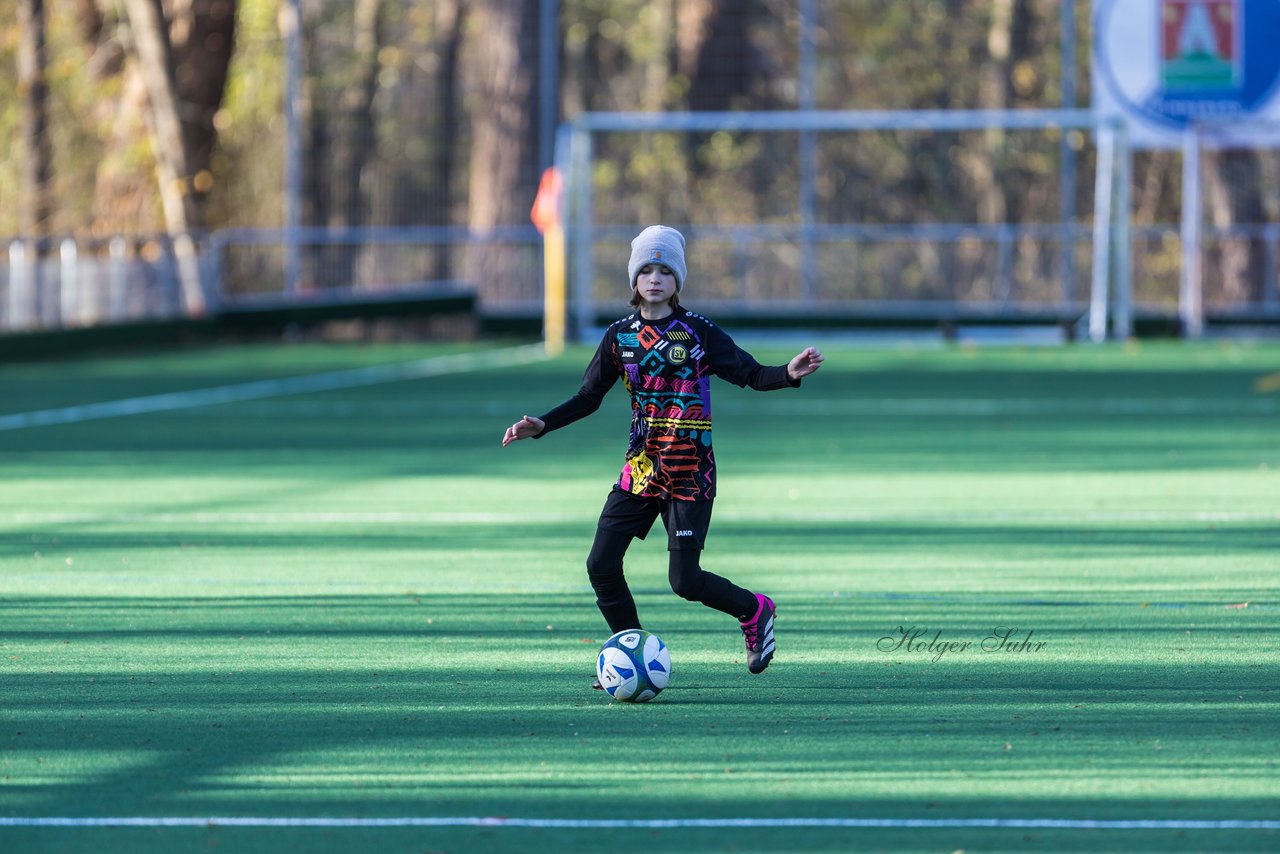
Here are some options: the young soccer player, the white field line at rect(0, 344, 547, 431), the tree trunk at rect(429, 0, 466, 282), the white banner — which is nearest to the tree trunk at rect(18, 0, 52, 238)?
the tree trunk at rect(429, 0, 466, 282)

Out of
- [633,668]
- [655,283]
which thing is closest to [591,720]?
[633,668]

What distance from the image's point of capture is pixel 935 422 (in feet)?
65.6

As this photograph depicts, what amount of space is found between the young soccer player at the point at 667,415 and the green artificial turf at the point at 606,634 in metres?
0.50

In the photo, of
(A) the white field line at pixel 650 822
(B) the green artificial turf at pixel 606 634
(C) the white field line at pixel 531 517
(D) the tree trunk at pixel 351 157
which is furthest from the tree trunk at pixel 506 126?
(A) the white field line at pixel 650 822

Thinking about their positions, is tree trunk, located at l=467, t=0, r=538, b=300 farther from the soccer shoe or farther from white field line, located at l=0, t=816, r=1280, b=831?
white field line, located at l=0, t=816, r=1280, b=831

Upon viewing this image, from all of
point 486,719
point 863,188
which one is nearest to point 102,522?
point 486,719

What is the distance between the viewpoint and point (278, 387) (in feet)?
80.0

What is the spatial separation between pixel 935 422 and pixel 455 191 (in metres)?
18.0

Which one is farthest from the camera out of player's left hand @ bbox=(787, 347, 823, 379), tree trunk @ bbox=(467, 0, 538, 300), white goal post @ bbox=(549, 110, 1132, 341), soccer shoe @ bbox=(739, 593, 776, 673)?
tree trunk @ bbox=(467, 0, 538, 300)

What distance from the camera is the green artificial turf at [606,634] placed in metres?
6.06

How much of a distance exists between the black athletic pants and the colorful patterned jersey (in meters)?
0.05

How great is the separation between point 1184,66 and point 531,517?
20.4m

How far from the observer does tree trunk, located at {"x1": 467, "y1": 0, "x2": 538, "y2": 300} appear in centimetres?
3653

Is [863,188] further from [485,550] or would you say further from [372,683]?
[372,683]
